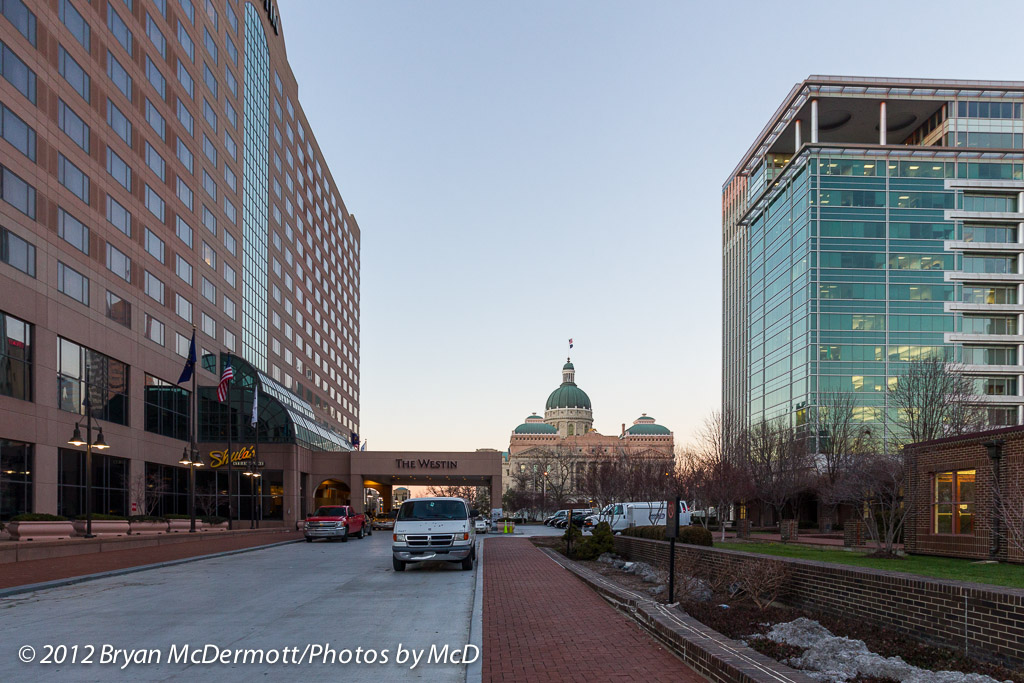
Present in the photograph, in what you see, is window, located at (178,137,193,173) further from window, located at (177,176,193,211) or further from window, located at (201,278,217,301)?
window, located at (201,278,217,301)

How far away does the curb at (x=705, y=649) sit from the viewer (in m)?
7.20

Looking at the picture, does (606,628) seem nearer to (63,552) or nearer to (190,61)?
→ (63,552)

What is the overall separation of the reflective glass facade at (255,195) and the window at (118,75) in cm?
1994

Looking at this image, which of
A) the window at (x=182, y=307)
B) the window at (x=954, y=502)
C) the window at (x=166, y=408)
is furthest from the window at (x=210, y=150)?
the window at (x=954, y=502)

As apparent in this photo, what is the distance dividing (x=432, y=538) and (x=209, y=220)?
40852mm

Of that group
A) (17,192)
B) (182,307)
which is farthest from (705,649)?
(182,307)

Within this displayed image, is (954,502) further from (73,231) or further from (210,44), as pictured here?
(210,44)

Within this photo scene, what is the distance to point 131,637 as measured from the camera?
10.7m

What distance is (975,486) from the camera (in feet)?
65.6

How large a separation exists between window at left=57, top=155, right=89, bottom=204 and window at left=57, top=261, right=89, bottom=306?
143 inches

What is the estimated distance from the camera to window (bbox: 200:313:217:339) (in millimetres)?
53969

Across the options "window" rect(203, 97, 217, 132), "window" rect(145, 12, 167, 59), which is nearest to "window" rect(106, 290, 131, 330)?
"window" rect(145, 12, 167, 59)

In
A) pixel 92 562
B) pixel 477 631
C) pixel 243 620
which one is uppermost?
pixel 477 631

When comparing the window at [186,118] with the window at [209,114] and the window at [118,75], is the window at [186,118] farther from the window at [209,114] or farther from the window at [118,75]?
the window at [118,75]
